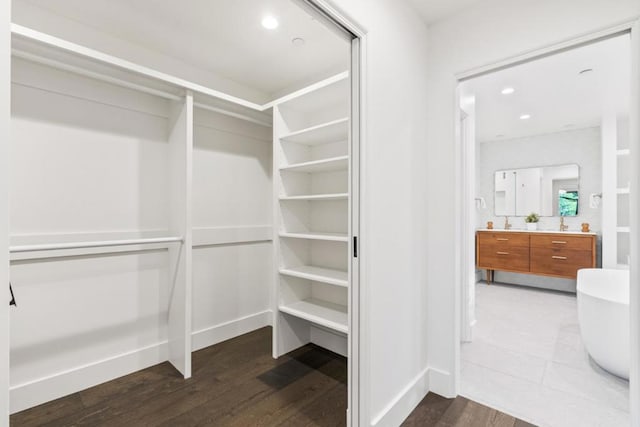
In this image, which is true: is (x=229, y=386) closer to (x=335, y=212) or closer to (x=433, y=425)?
(x=433, y=425)

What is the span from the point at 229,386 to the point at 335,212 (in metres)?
1.55

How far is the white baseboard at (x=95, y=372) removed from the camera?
1.88 metres

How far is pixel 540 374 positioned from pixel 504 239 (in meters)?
2.91

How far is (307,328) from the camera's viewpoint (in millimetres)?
2865

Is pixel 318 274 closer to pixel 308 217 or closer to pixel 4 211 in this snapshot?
pixel 308 217

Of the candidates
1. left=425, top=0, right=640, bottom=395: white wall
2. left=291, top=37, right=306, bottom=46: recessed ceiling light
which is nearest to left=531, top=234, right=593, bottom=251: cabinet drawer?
left=425, top=0, right=640, bottom=395: white wall

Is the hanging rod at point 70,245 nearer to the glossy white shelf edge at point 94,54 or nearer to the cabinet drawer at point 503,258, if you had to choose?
the glossy white shelf edge at point 94,54

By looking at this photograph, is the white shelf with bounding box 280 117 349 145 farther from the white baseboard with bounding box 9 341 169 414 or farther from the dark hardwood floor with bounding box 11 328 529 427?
the white baseboard with bounding box 9 341 169 414

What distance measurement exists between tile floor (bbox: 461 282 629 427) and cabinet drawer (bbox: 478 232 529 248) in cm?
120

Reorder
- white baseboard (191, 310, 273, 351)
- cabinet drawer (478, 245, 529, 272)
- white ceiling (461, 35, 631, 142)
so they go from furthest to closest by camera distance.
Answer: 1. cabinet drawer (478, 245, 529, 272)
2. white baseboard (191, 310, 273, 351)
3. white ceiling (461, 35, 631, 142)

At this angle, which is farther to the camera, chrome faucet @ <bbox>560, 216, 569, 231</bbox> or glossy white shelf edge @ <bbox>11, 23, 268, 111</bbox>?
chrome faucet @ <bbox>560, 216, 569, 231</bbox>

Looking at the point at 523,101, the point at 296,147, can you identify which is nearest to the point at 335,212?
the point at 296,147

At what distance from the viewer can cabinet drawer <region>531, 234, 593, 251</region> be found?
4152 millimetres

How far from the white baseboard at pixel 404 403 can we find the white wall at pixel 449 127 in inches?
4.5
